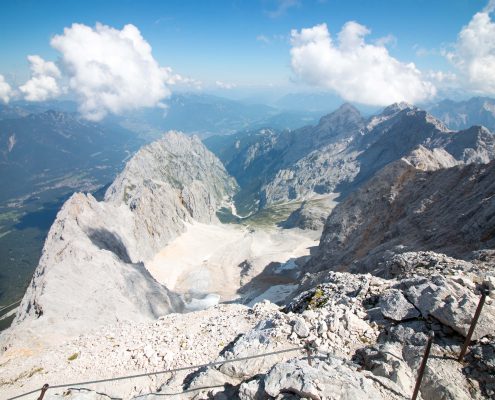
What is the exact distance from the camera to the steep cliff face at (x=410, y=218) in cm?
3778

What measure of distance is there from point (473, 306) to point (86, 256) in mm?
71944

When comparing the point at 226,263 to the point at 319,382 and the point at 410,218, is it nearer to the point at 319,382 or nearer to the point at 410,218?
the point at 410,218

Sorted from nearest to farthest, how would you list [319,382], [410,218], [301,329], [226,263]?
[319,382]
[301,329]
[410,218]
[226,263]

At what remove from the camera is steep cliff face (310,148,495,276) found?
37.8 meters

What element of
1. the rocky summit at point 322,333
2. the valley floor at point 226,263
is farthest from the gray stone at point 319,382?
the valley floor at point 226,263

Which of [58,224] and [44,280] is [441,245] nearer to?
[44,280]

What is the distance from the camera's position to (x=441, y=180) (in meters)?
59.7

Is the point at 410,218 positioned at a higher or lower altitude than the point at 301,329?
lower

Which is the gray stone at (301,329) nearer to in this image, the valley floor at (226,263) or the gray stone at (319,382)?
the gray stone at (319,382)

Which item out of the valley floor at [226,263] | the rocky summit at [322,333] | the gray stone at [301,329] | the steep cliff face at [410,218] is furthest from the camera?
the valley floor at [226,263]

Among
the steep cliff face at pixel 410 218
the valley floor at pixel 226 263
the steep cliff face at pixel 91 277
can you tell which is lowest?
the valley floor at pixel 226 263

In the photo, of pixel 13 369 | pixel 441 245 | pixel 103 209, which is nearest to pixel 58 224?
pixel 103 209

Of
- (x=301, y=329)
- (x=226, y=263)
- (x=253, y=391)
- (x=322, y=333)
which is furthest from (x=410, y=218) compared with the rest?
(x=226, y=263)

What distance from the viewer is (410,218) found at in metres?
54.7
